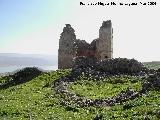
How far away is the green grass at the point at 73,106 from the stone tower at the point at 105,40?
21.2 metres

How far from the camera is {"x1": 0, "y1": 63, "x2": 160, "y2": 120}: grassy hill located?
1034 inches

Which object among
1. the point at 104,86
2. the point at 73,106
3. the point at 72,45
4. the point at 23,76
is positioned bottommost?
the point at 73,106

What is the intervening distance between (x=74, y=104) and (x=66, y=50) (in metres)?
31.7

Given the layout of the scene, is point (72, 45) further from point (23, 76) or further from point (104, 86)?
point (104, 86)

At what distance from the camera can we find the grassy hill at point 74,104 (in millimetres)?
26266

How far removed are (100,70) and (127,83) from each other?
25.6ft

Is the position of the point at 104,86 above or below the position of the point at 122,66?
below

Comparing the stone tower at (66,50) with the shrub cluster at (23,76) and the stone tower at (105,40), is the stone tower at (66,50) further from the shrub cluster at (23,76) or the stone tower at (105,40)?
the shrub cluster at (23,76)

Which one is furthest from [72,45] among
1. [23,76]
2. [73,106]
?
[73,106]

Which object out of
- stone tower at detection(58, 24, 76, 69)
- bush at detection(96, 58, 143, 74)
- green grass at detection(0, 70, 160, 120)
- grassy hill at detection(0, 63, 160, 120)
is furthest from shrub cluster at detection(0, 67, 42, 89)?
stone tower at detection(58, 24, 76, 69)

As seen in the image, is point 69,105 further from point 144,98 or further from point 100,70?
point 100,70

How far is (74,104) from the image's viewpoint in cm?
3322

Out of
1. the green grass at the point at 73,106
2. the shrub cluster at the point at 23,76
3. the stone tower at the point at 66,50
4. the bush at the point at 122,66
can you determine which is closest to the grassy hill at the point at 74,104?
the green grass at the point at 73,106

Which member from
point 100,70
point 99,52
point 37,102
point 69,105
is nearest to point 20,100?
point 37,102
